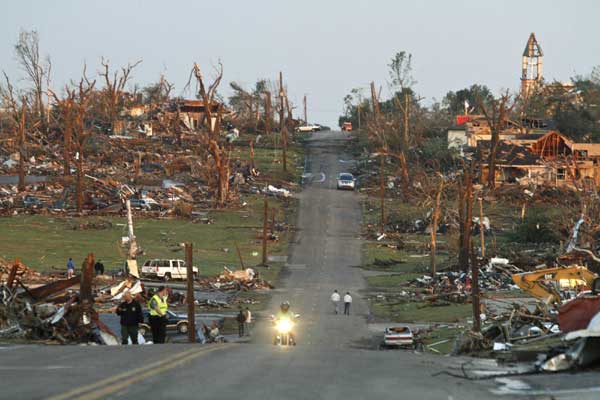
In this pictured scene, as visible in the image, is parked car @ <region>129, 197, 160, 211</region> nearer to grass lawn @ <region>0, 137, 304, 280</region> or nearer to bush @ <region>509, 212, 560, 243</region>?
grass lawn @ <region>0, 137, 304, 280</region>

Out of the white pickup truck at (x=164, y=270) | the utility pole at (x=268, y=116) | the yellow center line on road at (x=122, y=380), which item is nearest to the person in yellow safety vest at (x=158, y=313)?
the yellow center line on road at (x=122, y=380)

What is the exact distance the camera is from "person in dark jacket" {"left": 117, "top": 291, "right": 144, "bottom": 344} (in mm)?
21984

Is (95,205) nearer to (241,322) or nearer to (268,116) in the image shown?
(241,322)

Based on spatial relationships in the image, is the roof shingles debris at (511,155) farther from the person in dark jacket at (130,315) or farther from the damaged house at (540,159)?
the person in dark jacket at (130,315)

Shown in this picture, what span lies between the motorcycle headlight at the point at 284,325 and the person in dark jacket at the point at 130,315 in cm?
421

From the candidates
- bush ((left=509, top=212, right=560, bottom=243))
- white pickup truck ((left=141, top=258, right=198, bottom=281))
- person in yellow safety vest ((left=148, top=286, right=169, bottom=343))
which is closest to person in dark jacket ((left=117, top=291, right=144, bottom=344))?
person in yellow safety vest ((left=148, top=286, right=169, bottom=343))

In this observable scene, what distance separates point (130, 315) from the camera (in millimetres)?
22062

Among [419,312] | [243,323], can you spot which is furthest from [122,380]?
[419,312]

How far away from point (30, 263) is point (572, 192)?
4461 cm

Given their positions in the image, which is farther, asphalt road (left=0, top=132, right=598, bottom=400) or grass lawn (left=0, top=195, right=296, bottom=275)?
grass lawn (left=0, top=195, right=296, bottom=275)

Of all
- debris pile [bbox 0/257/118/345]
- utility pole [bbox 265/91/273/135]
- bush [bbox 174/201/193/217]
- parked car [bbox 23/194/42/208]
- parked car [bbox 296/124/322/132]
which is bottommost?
bush [bbox 174/201/193/217]

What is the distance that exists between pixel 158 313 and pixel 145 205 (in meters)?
61.5

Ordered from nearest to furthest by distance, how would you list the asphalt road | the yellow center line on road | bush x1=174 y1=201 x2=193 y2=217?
the yellow center line on road → the asphalt road → bush x1=174 y1=201 x2=193 y2=217

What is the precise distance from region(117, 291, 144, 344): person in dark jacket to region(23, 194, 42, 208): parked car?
2441 inches
